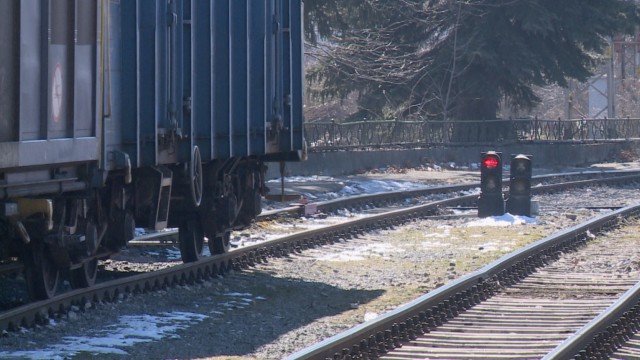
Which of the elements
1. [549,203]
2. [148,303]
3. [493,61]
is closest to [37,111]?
[148,303]

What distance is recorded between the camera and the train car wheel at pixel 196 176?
44.5ft

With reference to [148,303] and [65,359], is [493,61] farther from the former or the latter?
[65,359]

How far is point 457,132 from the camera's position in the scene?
43.5 meters

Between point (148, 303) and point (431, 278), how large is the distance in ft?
11.2

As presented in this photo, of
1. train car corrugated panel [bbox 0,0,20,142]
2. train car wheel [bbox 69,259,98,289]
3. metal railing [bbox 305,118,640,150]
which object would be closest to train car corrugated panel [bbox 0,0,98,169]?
train car corrugated panel [bbox 0,0,20,142]

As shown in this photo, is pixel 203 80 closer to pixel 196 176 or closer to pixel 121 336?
pixel 196 176

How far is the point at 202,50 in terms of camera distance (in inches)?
544

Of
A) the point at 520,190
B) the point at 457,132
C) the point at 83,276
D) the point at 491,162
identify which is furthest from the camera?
the point at 457,132

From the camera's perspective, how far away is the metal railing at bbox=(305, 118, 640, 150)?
118 feet

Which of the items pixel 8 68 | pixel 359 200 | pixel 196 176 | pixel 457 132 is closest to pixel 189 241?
pixel 196 176

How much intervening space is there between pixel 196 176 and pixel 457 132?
99.5ft

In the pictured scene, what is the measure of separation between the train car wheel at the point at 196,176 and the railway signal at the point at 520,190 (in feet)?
28.1

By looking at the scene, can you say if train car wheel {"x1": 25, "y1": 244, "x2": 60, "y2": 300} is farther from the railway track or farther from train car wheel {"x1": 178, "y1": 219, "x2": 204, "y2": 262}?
train car wheel {"x1": 178, "y1": 219, "x2": 204, "y2": 262}

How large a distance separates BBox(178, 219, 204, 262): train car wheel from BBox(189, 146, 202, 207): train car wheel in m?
0.79
